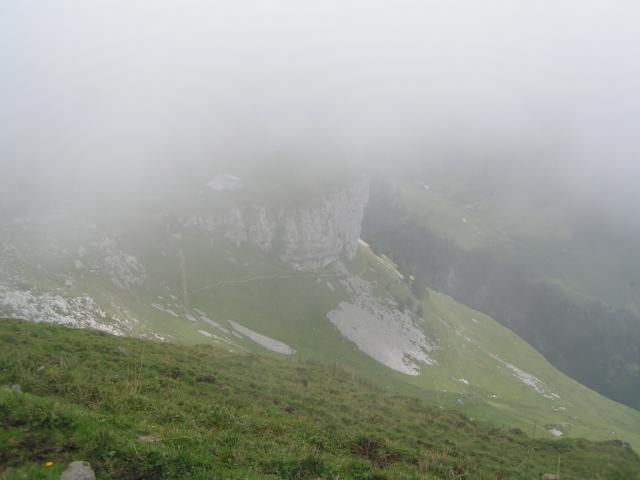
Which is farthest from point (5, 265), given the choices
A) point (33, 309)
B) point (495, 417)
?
point (495, 417)

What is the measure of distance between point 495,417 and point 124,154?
127 metres

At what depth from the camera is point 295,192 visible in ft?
518

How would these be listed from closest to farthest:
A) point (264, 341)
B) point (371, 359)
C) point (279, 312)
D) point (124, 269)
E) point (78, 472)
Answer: point (78, 472), point (124, 269), point (264, 341), point (371, 359), point (279, 312)

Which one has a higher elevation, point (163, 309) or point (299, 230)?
point (299, 230)

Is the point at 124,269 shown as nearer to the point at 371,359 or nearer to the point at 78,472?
the point at 371,359

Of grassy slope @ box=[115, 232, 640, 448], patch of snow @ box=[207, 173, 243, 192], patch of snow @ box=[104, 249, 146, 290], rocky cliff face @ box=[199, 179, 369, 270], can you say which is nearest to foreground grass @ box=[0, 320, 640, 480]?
grassy slope @ box=[115, 232, 640, 448]

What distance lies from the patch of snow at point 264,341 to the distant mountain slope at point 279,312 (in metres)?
0.51

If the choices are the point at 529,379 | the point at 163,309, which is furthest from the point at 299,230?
the point at 529,379

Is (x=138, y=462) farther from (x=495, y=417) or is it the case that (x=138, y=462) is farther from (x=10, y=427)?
(x=495, y=417)

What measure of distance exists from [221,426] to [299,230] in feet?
429

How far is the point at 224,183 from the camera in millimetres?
148750

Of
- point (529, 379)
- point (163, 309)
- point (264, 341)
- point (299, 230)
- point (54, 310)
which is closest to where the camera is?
point (54, 310)

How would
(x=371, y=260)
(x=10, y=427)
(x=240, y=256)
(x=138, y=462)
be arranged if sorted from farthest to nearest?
(x=371, y=260) < (x=240, y=256) < (x=10, y=427) < (x=138, y=462)

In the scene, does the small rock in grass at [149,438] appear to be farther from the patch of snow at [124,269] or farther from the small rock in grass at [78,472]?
the patch of snow at [124,269]
